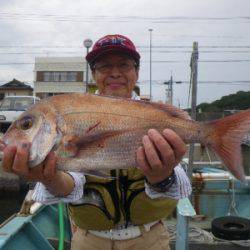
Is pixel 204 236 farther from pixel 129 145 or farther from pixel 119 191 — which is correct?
pixel 129 145

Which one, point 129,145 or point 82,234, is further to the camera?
point 82,234

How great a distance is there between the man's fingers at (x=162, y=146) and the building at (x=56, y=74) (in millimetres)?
62711

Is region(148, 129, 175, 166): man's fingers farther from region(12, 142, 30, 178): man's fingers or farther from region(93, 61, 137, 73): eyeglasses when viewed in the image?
region(93, 61, 137, 73): eyeglasses

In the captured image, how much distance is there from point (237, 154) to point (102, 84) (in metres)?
1.27

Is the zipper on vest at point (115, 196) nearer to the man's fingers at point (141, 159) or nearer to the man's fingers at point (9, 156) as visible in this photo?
the man's fingers at point (141, 159)

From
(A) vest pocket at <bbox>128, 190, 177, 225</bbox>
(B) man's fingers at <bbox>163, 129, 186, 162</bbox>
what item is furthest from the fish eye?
(A) vest pocket at <bbox>128, 190, 177, 225</bbox>

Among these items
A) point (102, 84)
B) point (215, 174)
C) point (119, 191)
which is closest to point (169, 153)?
point (119, 191)

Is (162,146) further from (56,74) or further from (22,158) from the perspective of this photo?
(56,74)

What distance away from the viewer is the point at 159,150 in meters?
2.71

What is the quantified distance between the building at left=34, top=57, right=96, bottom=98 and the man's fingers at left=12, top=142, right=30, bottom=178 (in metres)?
62.7

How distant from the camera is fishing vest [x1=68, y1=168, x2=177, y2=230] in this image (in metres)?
3.31

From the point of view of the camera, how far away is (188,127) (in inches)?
112

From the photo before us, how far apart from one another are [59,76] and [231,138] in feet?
213

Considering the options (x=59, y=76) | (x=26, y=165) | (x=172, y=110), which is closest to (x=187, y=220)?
(x=172, y=110)
